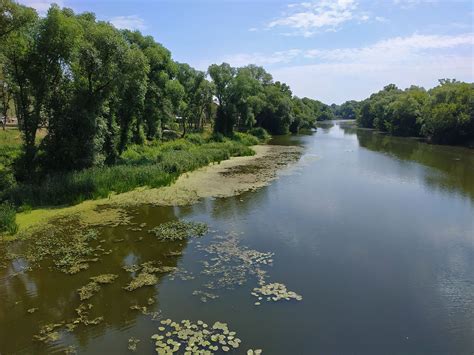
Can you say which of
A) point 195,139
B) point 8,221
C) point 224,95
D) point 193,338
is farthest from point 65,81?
point 224,95

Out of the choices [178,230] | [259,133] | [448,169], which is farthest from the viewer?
[259,133]

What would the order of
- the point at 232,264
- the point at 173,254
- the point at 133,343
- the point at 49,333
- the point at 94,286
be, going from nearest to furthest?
1. the point at 133,343
2. the point at 49,333
3. the point at 94,286
4. the point at 232,264
5. the point at 173,254

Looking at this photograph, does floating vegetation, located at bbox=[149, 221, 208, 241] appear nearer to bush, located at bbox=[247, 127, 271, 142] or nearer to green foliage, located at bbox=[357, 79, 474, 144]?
bush, located at bbox=[247, 127, 271, 142]

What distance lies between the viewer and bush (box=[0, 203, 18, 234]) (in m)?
15.3

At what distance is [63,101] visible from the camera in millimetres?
22812

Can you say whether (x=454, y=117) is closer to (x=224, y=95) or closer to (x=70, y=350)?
(x=224, y=95)

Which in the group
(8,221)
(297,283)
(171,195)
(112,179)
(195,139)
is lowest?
(297,283)

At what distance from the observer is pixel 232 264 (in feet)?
42.4

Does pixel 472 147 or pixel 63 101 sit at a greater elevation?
pixel 63 101

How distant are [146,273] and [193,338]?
4.05m

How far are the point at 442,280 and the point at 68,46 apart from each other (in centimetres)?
2134

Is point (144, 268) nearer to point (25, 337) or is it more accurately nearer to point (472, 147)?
point (25, 337)

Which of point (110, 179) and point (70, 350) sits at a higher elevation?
point (110, 179)

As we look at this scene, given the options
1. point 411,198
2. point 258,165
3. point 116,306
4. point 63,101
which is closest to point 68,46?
point 63,101
